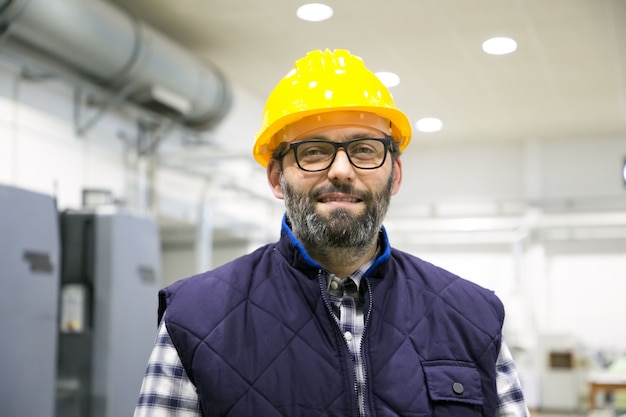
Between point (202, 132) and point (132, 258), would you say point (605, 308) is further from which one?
point (132, 258)

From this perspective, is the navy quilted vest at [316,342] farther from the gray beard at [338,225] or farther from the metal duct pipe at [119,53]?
the metal duct pipe at [119,53]

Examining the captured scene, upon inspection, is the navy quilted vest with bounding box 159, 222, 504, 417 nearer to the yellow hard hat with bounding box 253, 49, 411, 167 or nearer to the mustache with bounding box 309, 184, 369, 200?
the mustache with bounding box 309, 184, 369, 200

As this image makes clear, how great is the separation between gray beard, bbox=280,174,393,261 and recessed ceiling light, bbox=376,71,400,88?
482cm

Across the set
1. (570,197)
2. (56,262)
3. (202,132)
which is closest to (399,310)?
(56,262)

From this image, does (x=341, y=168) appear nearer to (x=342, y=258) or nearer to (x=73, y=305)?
(x=342, y=258)

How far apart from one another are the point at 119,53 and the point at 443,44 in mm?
2328

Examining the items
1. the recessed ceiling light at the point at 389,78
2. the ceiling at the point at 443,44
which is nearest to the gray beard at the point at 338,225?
the ceiling at the point at 443,44

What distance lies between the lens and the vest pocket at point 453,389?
1354 mm

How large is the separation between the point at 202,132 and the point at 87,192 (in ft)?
6.33

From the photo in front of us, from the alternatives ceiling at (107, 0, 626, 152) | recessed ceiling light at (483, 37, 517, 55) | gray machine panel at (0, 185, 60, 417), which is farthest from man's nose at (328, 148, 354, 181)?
recessed ceiling light at (483, 37, 517, 55)

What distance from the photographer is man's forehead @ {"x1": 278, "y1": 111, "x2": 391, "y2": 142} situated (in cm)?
150

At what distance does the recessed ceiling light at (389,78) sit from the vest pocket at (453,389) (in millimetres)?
4934

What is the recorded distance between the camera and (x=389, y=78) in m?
6.32

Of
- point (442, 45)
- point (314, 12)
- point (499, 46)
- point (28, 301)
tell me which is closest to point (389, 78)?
point (442, 45)
